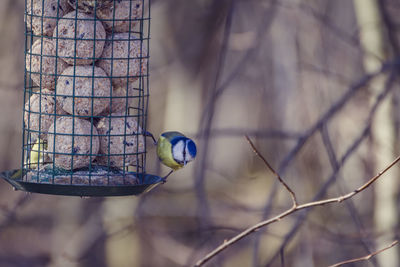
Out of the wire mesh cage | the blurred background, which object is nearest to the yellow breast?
the wire mesh cage

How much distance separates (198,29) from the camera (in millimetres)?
7570

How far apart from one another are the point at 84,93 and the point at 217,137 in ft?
12.7

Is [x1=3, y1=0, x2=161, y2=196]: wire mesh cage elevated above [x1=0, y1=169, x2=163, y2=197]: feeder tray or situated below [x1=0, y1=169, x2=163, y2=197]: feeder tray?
above

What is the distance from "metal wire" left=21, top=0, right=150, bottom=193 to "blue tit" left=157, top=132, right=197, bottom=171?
0.43 m

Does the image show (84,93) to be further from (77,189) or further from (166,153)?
(166,153)

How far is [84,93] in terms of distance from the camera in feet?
10.6

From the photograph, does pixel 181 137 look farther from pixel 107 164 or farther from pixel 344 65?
pixel 344 65

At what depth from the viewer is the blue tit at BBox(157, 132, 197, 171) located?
3854 millimetres

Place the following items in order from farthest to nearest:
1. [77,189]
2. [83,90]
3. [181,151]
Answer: [181,151] → [83,90] → [77,189]

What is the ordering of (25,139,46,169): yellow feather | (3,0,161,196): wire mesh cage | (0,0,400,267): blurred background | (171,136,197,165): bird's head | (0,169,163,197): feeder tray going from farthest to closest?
(0,0,400,267): blurred background → (171,136,197,165): bird's head → (25,139,46,169): yellow feather → (3,0,161,196): wire mesh cage → (0,169,163,197): feeder tray

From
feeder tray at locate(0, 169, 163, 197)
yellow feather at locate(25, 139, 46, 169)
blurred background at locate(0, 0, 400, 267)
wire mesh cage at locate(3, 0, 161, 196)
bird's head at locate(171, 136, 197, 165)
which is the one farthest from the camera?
blurred background at locate(0, 0, 400, 267)

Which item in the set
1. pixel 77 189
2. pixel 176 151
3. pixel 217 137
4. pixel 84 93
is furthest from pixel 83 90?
pixel 217 137

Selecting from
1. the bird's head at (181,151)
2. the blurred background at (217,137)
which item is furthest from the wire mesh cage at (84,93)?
the blurred background at (217,137)

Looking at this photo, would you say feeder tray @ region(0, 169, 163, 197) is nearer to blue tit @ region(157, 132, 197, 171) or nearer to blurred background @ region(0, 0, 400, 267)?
blue tit @ region(157, 132, 197, 171)
